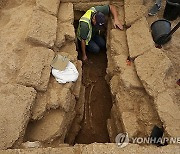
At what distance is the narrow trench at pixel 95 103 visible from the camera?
473cm

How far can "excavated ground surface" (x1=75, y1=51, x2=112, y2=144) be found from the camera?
4730 mm

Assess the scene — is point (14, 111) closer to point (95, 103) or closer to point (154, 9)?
point (95, 103)

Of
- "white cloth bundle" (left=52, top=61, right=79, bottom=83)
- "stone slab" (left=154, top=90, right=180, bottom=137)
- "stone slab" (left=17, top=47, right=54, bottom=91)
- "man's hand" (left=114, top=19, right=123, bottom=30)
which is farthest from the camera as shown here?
"man's hand" (left=114, top=19, right=123, bottom=30)

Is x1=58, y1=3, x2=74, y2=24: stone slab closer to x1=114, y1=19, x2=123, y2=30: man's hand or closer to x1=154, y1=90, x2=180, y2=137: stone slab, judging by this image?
x1=114, y1=19, x2=123, y2=30: man's hand

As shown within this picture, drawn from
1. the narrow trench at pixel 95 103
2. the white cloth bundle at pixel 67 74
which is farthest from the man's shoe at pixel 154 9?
the white cloth bundle at pixel 67 74

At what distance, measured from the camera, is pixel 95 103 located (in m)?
5.09

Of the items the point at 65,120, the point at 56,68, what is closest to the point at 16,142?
the point at 65,120

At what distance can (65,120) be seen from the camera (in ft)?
13.4

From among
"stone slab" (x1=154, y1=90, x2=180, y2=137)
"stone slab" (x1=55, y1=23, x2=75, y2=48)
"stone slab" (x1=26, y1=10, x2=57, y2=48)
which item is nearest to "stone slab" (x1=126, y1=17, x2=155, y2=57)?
"stone slab" (x1=154, y1=90, x2=180, y2=137)

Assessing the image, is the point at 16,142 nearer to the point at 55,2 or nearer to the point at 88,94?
the point at 88,94

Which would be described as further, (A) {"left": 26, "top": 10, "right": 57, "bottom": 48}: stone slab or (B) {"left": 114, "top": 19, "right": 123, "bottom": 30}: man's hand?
(B) {"left": 114, "top": 19, "right": 123, "bottom": 30}: man's hand

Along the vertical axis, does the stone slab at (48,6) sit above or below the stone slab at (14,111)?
above

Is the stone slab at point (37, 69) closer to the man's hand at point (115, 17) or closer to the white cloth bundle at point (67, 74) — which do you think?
the white cloth bundle at point (67, 74)

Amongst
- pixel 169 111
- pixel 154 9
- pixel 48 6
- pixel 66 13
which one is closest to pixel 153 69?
pixel 169 111
